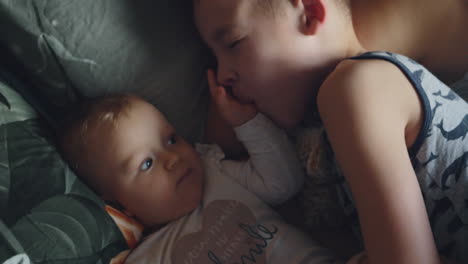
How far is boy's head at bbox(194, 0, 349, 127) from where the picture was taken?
806 millimetres

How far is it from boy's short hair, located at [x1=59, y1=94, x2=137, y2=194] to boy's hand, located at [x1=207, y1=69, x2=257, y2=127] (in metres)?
0.20

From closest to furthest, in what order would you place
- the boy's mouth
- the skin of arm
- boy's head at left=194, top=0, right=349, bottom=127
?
the skin of arm → boy's head at left=194, top=0, right=349, bottom=127 → the boy's mouth

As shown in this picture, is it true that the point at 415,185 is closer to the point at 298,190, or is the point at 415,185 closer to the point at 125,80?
the point at 298,190

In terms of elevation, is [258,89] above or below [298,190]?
above

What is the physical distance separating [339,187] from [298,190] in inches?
4.5

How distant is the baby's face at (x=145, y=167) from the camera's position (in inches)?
34.3

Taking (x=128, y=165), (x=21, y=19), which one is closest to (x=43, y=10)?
(x=21, y=19)

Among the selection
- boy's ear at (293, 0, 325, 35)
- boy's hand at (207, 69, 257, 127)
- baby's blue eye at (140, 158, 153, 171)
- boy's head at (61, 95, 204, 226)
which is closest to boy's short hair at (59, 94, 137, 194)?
boy's head at (61, 95, 204, 226)

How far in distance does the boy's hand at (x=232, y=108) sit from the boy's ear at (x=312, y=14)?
0.23m

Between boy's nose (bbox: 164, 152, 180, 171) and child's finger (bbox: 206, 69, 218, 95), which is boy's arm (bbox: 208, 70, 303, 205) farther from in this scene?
boy's nose (bbox: 164, 152, 180, 171)

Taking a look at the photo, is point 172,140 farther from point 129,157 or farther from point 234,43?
point 234,43

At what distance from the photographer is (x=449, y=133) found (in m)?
0.75

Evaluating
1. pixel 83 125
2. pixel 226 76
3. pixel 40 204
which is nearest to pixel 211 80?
pixel 226 76

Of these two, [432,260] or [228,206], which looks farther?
[228,206]
